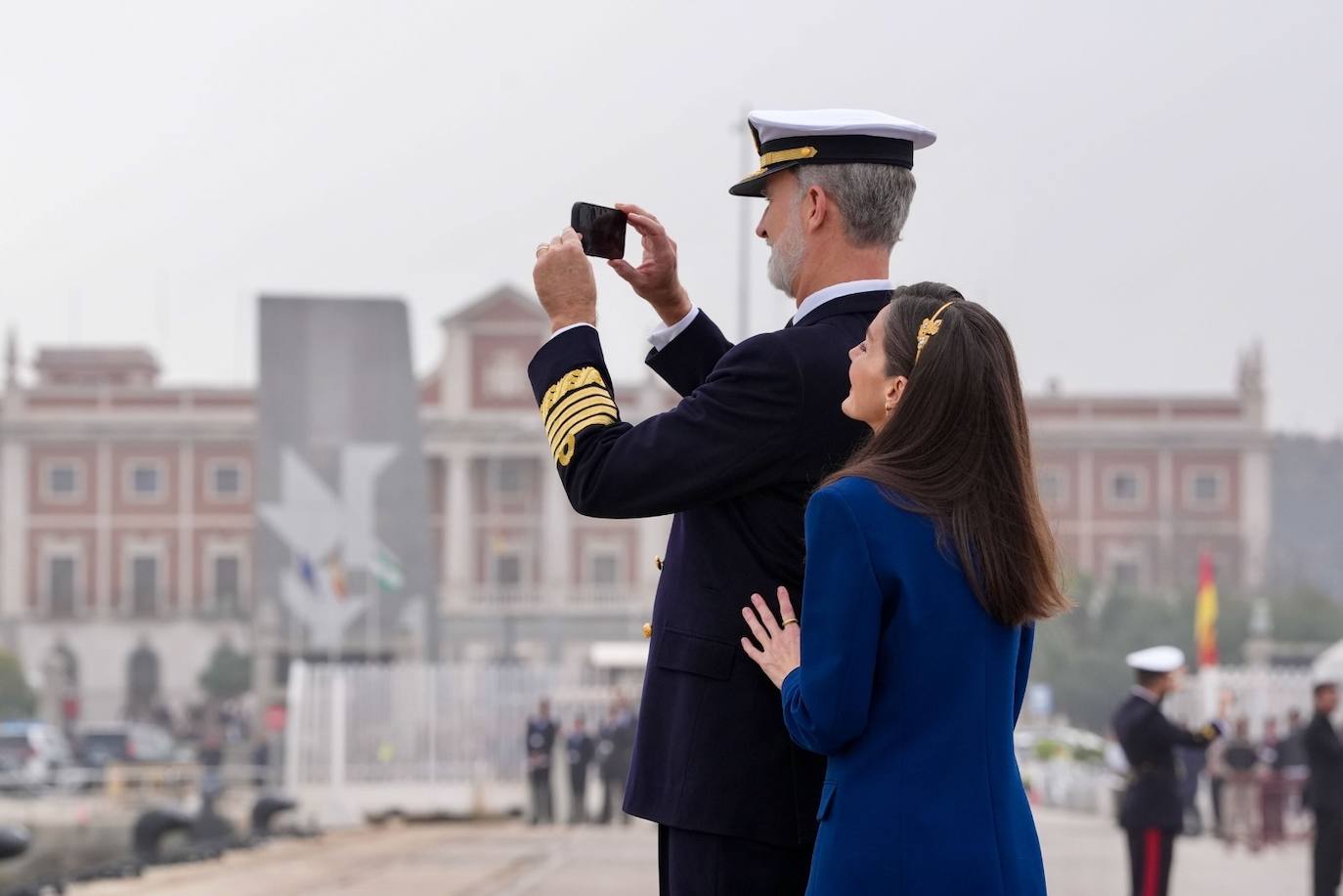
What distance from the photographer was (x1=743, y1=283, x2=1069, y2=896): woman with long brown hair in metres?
2.12

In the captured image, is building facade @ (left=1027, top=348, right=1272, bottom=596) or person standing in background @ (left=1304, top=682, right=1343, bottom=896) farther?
building facade @ (left=1027, top=348, right=1272, bottom=596)

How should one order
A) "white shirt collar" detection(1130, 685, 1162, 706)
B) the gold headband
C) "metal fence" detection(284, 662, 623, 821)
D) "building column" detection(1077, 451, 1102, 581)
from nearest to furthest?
1. the gold headband
2. "white shirt collar" detection(1130, 685, 1162, 706)
3. "metal fence" detection(284, 662, 623, 821)
4. "building column" detection(1077, 451, 1102, 581)

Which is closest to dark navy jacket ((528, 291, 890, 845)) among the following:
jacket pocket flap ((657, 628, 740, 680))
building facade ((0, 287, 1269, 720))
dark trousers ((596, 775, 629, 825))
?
jacket pocket flap ((657, 628, 740, 680))

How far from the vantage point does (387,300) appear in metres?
22.8

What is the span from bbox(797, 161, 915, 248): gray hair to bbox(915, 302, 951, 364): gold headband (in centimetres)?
27

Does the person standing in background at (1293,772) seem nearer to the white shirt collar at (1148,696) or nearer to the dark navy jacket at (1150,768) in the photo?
the white shirt collar at (1148,696)

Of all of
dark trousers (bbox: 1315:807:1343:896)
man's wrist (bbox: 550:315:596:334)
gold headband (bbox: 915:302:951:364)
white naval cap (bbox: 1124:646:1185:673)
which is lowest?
dark trousers (bbox: 1315:807:1343:896)

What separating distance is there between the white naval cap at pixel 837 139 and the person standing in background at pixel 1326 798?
7.04 m

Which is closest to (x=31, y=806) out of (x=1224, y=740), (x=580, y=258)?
(x=1224, y=740)

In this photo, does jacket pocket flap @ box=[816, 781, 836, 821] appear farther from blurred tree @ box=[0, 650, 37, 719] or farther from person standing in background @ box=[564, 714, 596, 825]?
blurred tree @ box=[0, 650, 37, 719]

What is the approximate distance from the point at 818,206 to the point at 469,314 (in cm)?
5817

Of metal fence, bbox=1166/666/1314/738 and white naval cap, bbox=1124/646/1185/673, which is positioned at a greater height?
white naval cap, bbox=1124/646/1185/673

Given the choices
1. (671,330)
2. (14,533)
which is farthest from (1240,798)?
(14,533)

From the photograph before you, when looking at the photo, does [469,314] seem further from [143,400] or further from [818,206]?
[818,206]
